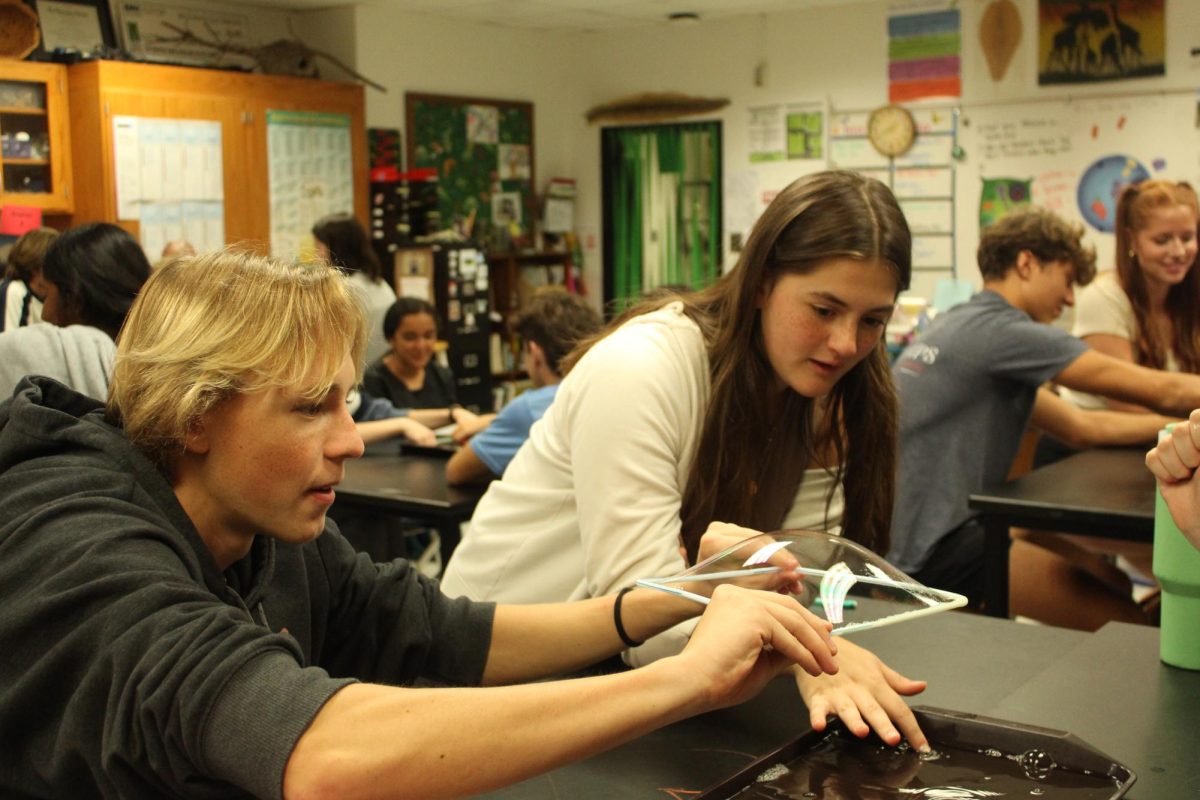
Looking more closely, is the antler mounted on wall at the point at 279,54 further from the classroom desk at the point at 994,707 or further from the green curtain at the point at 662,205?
the classroom desk at the point at 994,707

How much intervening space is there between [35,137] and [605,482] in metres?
5.33

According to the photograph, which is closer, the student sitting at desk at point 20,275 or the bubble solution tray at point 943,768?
the bubble solution tray at point 943,768

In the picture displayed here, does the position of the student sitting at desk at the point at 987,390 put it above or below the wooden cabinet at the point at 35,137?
below

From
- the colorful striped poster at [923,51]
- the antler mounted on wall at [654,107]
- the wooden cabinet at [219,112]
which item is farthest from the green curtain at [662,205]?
the wooden cabinet at [219,112]

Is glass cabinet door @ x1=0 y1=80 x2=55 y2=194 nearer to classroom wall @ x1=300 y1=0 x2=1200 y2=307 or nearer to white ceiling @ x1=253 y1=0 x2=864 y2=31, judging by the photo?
white ceiling @ x1=253 y1=0 x2=864 y2=31

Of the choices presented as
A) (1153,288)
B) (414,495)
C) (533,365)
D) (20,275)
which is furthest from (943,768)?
(20,275)

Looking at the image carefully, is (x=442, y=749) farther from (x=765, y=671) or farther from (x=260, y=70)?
(x=260, y=70)

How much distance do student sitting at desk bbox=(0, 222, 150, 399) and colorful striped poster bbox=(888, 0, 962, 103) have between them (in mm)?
5552

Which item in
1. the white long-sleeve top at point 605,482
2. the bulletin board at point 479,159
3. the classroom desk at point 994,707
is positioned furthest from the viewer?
the bulletin board at point 479,159

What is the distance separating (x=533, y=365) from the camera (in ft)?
11.8

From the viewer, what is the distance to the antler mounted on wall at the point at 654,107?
8.23 m

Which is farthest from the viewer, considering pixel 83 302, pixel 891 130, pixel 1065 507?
pixel 891 130

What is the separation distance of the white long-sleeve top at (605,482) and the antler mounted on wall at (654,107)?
6.62 metres

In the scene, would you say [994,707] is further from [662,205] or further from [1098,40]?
[662,205]
